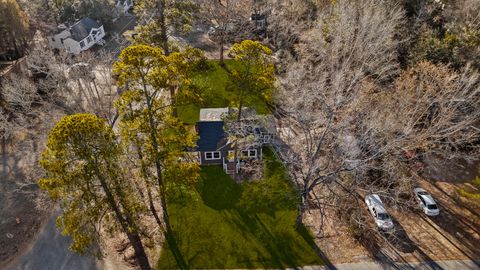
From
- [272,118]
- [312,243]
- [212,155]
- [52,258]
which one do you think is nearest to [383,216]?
[312,243]

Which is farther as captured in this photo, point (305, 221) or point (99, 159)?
point (305, 221)

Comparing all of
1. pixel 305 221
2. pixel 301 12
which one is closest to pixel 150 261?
pixel 305 221

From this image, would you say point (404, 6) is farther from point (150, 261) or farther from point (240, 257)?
point (150, 261)

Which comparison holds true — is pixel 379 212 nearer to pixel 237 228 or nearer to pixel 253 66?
pixel 237 228

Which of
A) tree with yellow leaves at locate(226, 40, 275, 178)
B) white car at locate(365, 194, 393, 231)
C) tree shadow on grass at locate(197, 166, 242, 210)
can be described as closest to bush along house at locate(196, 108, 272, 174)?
tree shadow on grass at locate(197, 166, 242, 210)

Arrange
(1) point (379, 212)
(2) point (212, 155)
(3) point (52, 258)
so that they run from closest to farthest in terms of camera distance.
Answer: (3) point (52, 258), (1) point (379, 212), (2) point (212, 155)
